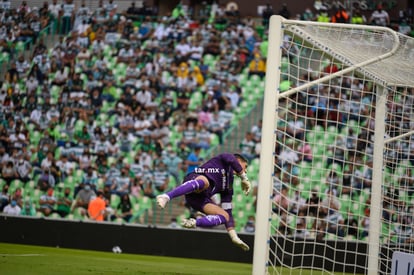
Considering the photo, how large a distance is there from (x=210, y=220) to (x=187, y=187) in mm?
632

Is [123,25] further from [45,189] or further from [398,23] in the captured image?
[398,23]

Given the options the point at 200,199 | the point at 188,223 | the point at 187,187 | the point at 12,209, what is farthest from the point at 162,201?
the point at 12,209

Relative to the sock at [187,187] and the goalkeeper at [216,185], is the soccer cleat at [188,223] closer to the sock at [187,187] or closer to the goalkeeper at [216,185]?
the sock at [187,187]

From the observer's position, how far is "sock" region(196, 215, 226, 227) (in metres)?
11.0

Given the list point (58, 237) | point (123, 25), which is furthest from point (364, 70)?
point (123, 25)

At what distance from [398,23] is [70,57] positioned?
11020mm

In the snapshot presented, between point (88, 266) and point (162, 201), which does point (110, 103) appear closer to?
point (88, 266)

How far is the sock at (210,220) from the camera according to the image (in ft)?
36.0

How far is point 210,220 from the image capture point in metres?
11.2

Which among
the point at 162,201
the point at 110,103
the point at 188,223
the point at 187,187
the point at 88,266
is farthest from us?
the point at 110,103

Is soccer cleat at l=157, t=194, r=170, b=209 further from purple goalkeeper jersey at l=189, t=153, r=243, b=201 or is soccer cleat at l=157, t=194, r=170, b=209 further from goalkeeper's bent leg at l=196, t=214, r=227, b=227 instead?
purple goalkeeper jersey at l=189, t=153, r=243, b=201

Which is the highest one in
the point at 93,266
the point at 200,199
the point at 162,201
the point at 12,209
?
the point at 162,201

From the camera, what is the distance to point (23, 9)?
28219mm

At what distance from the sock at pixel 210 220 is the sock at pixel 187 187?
0.45 meters
